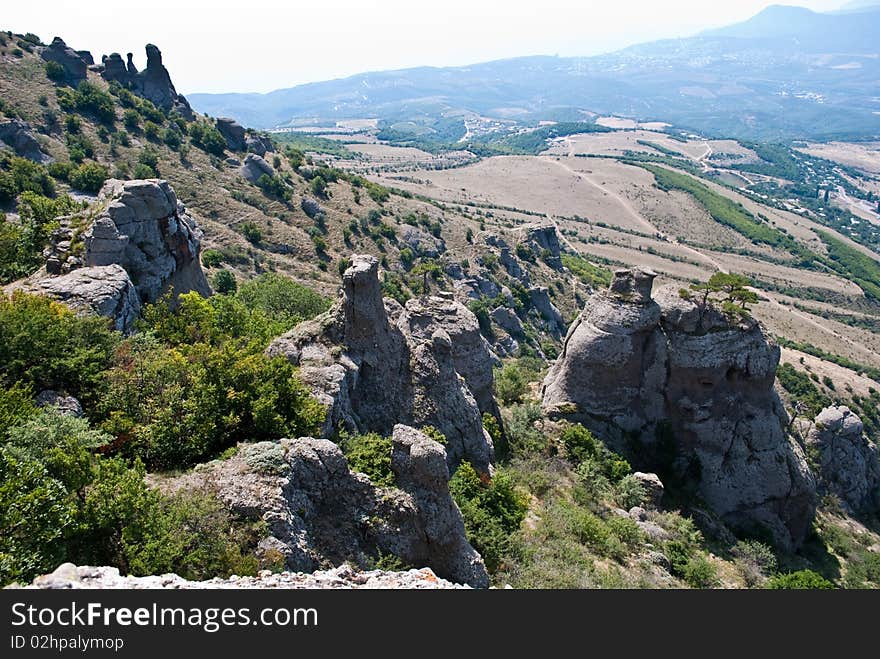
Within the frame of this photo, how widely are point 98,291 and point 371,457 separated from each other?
16.7 meters

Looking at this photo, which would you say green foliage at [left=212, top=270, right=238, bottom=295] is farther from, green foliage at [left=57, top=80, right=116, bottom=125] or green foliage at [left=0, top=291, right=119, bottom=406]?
green foliage at [left=57, top=80, right=116, bottom=125]

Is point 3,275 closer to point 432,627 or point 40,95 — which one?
point 432,627

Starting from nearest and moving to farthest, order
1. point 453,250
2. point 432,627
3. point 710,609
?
point 432,627 → point 710,609 → point 453,250

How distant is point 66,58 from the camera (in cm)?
8594

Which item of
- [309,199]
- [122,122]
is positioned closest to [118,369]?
[309,199]

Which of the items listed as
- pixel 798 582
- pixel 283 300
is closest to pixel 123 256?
pixel 283 300

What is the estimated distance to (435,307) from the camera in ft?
104

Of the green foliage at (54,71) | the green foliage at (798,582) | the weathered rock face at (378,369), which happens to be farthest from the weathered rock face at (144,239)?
the green foliage at (54,71)

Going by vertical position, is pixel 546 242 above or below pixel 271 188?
below

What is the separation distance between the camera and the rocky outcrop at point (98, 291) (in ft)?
79.4

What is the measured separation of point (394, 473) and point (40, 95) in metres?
90.2

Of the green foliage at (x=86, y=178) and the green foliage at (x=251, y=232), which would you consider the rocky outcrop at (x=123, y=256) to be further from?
the green foliage at (x=251, y=232)

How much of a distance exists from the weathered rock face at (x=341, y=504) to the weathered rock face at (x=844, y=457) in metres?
40.8

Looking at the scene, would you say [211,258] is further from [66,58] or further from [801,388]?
[801,388]
